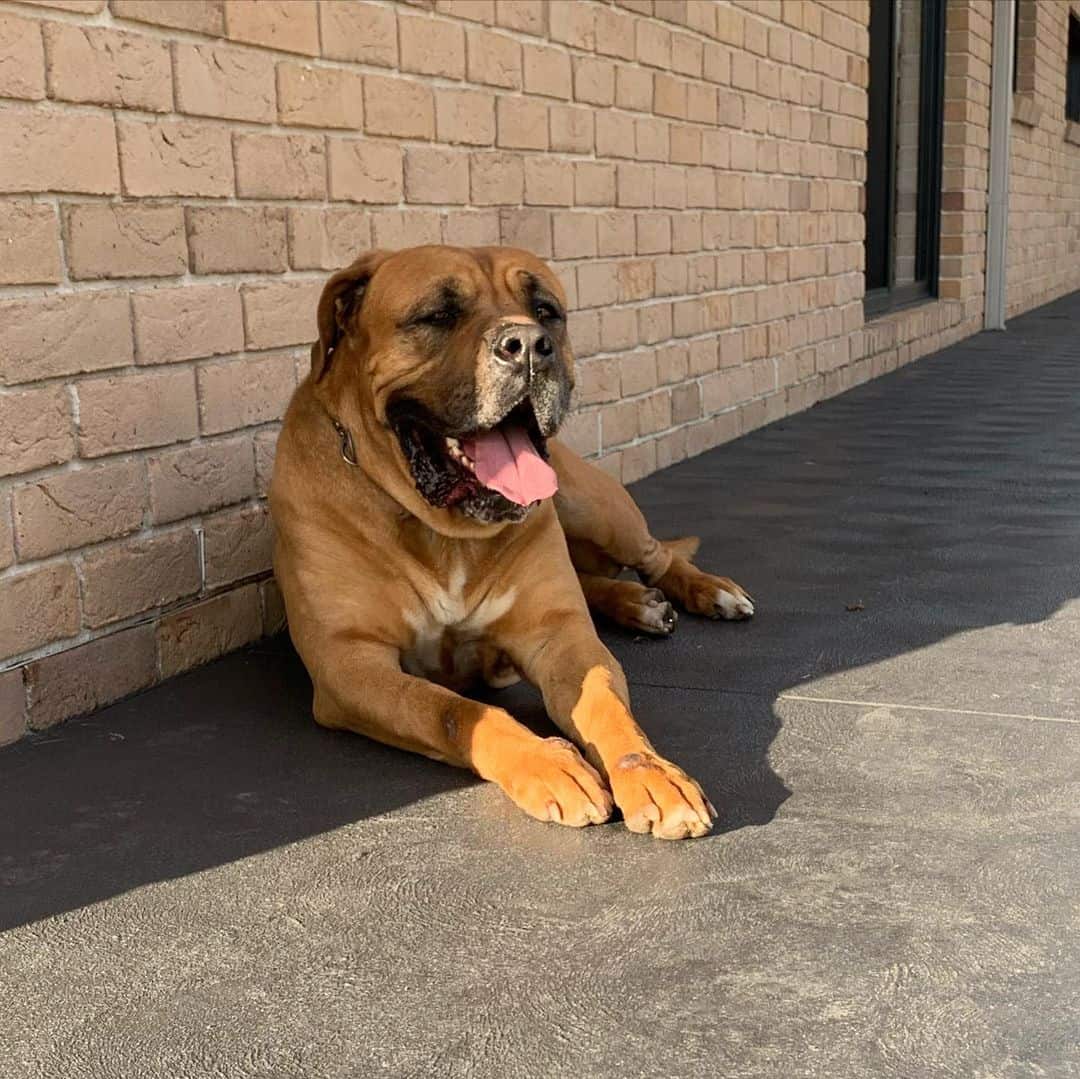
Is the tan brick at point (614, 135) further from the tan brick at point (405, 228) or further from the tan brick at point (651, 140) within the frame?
the tan brick at point (405, 228)

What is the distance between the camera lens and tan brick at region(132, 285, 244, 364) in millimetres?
3166

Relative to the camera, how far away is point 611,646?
139 inches

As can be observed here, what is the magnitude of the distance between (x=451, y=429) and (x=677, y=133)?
359 cm

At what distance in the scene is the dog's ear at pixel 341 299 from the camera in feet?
9.71

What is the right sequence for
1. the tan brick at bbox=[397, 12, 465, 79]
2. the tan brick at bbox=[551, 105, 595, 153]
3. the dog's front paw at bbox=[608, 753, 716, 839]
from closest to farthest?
1. the dog's front paw at bbox=[608, 753, 716, 839]
2. the tan brick at bbox=[397, 12, 465, 79]
3. the tan brick at bbox=[551, 105, 595, 153]

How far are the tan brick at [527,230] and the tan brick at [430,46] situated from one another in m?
0.52

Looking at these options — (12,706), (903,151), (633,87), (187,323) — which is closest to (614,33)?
(633,87)

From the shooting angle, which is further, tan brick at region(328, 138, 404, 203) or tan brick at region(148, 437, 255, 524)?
tan brick at region(328, 138, 404, 203)

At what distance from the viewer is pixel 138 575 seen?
3.21 meters

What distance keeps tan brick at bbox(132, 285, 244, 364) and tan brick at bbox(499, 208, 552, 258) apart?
1416mm

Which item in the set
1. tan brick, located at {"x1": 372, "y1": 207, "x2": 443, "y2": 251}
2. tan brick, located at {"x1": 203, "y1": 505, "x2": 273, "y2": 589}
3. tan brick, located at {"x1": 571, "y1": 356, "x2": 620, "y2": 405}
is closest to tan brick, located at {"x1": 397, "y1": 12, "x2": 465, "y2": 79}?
tan brick, located at {"x1": 372, "y1": 207, "x2": 443, "y2": 251}

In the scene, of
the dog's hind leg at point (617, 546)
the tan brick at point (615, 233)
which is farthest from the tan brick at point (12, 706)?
the tan brick at point (615, 233)

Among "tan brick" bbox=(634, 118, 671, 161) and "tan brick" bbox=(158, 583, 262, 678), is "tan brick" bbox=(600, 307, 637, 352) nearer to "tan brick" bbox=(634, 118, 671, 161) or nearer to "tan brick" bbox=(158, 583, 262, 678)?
"tan brick" bbox=(634, 118, 671, 161)

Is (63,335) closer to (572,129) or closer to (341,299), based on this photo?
(341,299)
